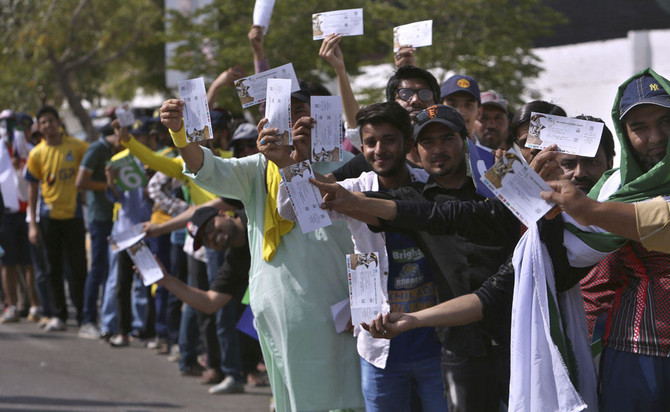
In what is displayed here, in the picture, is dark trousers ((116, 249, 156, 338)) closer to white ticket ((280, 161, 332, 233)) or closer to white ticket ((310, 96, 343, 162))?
white ticket ((310, 96, 343, 162))

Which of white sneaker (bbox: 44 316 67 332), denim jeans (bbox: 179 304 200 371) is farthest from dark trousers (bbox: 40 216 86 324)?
denim jeans (bbox: 179 304 200 371)

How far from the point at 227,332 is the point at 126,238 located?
1.60 m

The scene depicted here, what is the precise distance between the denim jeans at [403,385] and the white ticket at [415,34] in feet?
6.88

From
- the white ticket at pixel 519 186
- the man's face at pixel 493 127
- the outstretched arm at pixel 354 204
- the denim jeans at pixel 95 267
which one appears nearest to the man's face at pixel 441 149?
the outstretched arm at pixel 354 204

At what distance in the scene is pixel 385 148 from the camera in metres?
4.57

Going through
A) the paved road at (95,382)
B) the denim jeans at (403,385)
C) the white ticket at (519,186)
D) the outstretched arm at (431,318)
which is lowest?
the paved road at (95,382)

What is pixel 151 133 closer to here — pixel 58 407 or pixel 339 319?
pixel 58 407

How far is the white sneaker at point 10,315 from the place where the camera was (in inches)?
455

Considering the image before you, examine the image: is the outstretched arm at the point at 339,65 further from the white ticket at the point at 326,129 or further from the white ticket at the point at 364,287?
the white ticket at the point at 364,287

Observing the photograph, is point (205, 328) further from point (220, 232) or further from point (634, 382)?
point (634, 382)

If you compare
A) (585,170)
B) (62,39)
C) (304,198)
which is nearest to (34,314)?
(304,198)

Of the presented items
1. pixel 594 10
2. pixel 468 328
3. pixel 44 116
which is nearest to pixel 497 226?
pixel 468 328

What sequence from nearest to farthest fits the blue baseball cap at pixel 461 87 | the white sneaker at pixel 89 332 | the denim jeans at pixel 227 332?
the blue baseball cap at pixel 461 87 < the denim jeans at pixel 227 332 < the white sneaker at pixel 89 332

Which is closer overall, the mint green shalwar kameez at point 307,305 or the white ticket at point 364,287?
the white ticket at point 364,287
